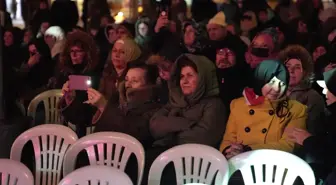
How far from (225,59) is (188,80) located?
1.42 feet

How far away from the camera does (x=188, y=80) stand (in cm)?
301

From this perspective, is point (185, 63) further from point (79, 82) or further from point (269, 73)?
A: point (79, 82)

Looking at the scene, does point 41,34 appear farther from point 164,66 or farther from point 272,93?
point 272,93

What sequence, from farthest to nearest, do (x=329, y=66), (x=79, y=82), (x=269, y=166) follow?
1. (x=79, y=82)
2. (x=329, y=66)
3. (x=269, y=166)

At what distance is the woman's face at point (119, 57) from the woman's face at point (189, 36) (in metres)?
0.47

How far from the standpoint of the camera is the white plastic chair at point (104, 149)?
2.59m

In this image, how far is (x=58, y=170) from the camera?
275cm

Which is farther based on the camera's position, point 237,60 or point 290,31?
point 290,31

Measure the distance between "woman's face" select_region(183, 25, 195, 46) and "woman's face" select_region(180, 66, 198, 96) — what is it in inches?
22.9

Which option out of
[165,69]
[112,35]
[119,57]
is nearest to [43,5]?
[112,35]

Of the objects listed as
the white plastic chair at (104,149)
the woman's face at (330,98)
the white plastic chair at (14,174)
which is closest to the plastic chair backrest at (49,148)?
the white plastic chair at (104,149)

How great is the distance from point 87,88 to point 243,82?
105 centimetres

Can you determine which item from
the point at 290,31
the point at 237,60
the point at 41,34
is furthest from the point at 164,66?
the point at 41,34

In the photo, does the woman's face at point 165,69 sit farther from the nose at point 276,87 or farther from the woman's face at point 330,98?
the woman's face at point 330,98
